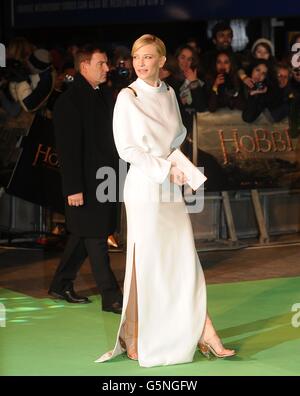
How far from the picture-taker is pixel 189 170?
6.31 metres

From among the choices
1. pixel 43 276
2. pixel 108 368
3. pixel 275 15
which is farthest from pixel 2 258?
pixel 108 368

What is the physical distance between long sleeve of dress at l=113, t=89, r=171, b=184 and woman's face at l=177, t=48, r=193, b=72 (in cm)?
431

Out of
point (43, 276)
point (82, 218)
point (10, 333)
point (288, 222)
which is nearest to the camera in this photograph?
point (10, 333)

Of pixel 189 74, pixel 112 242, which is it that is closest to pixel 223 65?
pixel 189 74

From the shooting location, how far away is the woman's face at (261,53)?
10.9 metres

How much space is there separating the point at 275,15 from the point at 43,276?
3312 millimetres

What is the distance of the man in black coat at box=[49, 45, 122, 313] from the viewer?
776 centimetres

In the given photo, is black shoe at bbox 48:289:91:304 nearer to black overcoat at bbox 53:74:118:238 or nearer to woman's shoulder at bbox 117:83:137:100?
black overcoat at bbox 53:74:118:238

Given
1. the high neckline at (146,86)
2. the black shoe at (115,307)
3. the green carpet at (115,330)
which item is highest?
the high neckline at (146,86)

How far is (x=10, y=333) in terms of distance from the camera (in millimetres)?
7344

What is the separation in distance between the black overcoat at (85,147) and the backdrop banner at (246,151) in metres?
2.84

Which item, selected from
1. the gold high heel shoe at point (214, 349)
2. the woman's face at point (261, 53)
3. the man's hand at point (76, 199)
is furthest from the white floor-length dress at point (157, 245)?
the woman's face at point (261, 53)

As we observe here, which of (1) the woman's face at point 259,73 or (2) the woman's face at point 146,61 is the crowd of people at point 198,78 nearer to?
(1) the woman's face at point 259,73

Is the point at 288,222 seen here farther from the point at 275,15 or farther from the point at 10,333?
the point at 10,333
